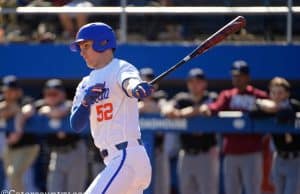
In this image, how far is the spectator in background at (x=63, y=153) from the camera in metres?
8.12

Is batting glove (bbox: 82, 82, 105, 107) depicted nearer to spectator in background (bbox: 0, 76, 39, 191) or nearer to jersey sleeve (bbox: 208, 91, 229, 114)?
jersey sleeve (bbox: 208, 91, 229, 114)

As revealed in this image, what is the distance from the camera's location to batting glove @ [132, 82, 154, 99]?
187 inches

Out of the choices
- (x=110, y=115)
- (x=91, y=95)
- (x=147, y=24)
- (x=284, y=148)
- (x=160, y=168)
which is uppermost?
(x=91, y=95)

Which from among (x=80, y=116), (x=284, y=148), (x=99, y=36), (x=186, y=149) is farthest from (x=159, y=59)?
(x=80, y=116)

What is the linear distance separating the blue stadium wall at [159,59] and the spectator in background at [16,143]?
1.67m

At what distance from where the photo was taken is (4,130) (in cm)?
811

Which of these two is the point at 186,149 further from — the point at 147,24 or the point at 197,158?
the point at 147,24

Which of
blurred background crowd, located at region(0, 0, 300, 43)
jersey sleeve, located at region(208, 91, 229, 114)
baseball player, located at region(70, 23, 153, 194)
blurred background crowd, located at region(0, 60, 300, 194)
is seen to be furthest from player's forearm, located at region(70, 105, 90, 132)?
blurred background crowd, located at region(0, 0, 300, 43)

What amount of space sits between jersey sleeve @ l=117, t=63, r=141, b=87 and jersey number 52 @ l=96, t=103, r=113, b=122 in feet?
0.55

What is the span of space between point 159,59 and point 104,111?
4523 millimetres

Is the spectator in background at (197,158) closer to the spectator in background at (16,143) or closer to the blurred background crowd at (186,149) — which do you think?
the blurred background crowd at (186,149)

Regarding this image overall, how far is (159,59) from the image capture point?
972 centimetres

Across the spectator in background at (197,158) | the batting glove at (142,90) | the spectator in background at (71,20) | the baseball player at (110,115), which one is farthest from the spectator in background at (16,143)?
the batting glove at (142,90)

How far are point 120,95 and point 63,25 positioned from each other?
17.1 feet
